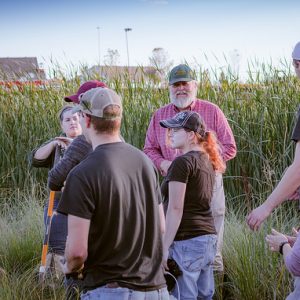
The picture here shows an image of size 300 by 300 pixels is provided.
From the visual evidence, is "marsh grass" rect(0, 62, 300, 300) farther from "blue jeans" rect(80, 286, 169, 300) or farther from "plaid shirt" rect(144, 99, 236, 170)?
"blue jeans" rect(80, 286, 169, 300)

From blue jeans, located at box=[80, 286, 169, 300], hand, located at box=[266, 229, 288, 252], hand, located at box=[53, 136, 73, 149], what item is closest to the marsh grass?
hand, located at box=[53, 136, 73, 149]

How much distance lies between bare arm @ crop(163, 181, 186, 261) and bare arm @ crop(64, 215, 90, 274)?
1.29 metres

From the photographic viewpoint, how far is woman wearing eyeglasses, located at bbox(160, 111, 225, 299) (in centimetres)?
432

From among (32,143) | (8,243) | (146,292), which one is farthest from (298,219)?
(32,143)

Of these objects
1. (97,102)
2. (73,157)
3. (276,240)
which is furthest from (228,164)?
(97,102)

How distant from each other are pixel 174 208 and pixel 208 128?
161 centimetres

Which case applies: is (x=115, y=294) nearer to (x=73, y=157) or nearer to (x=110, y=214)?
(x=110, y=214)

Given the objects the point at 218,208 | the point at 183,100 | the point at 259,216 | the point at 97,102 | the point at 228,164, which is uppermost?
the point at 97,102

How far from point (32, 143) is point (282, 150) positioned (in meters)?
3.55

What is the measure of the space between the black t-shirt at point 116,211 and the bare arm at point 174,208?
102 centimetres

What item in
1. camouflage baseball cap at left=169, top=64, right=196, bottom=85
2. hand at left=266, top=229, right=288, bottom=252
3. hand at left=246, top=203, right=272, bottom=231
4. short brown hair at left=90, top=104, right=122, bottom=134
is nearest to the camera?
short brown hair at left=90, top=104, right=122, bottom=134

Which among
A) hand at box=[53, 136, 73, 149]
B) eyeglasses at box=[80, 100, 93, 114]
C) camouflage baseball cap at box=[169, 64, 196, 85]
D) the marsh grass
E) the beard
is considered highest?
eyeglasses at box=[80, 100, 93, 114]

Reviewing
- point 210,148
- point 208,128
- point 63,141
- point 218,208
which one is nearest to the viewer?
point 210,148

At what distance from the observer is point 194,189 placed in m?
4.39
